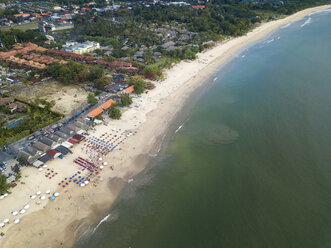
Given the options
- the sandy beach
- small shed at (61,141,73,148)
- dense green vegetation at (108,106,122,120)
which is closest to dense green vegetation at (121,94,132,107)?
the sandy beach

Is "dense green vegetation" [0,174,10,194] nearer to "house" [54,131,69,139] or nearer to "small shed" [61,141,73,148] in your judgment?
"small shed" [61,141,73,148]

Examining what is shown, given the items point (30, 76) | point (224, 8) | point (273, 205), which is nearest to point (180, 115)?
point (273, 205)

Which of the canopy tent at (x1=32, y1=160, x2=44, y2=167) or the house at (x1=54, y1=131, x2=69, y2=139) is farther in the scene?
the house at (x1=54, y1=131, x2=69, y2=139)

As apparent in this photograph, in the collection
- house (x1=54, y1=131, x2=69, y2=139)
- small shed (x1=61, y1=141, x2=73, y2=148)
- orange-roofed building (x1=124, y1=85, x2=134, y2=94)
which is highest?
orange-roofed building (x1=124, y1=85, x2=134, y2=94)

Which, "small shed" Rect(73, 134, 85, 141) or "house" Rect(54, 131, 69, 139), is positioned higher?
"house" Rect(54, 131, 69, 139)

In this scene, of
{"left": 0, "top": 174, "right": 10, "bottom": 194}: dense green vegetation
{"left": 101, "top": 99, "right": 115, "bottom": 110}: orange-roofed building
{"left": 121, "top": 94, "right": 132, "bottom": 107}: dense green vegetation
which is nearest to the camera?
{"left": 0, "top": 174, "right": 10, "bottom": 194}: dense green vegetation

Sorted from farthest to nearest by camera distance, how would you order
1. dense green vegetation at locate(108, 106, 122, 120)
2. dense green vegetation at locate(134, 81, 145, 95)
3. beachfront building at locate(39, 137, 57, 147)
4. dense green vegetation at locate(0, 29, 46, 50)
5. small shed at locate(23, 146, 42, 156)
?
1. dense green vegetation at locate(0, 29, 46, 50)
2. dense green vegetation at locate(134, 81, 145, 95)
3. dense green vegetation at locate(108, 106, 122, 120)
4. beachfront building at locate(39, 137, 57, 147)
5. small shed at locate(23, 146, 42, 156)

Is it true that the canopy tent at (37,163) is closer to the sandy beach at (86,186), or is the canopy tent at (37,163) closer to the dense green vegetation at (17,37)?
the sandy beach at (86,186)
